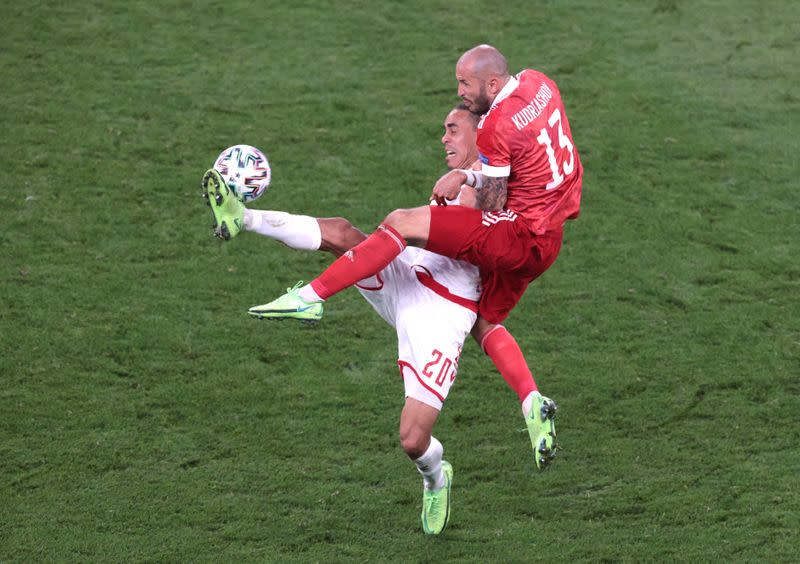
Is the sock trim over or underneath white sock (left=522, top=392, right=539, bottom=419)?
over

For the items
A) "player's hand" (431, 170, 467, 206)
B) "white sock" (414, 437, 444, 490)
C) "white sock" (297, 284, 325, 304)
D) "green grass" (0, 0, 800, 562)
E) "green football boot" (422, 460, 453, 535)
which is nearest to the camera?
"player's hand" (431, 170, 467, 206)

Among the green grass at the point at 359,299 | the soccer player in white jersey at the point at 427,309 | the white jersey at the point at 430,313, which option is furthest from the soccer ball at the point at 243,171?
the green grass at the point at 359,299

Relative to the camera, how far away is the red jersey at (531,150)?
538 cm

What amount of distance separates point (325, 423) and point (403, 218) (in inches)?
76.5

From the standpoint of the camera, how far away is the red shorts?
5355 millimetres

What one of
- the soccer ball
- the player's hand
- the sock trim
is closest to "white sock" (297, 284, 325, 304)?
the sock trim

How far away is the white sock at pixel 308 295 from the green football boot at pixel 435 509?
50.6 inches

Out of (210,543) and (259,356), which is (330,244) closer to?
(210,543)

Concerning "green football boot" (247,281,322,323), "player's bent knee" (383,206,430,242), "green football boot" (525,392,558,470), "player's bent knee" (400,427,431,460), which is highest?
"player's bent knee" (383,206,430,242)

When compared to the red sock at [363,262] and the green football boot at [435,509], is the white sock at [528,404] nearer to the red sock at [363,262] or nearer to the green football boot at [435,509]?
the green football boot at [435,509]

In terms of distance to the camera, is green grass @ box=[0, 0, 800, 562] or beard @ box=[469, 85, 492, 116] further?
green grass @ box=[0, 0, 800, 562]

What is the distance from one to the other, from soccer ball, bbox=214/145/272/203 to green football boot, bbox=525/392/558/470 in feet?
5.05

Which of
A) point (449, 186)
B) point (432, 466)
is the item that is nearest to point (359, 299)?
point (432, 466)

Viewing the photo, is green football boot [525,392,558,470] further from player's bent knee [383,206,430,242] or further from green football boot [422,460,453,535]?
player's bent knee [383,206,430,242]
